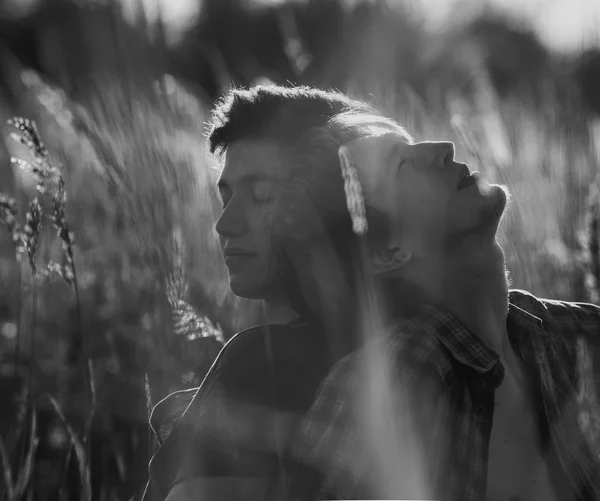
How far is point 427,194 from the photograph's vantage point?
1.59m

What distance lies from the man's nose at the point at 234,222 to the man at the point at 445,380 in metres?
0.24

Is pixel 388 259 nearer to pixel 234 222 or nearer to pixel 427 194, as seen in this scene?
pixel 427 194

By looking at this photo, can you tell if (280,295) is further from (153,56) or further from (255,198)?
(153,56)

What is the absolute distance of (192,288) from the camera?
9.46ft

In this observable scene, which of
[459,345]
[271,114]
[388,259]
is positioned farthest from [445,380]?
[271,114]

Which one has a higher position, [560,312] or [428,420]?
[560,312]

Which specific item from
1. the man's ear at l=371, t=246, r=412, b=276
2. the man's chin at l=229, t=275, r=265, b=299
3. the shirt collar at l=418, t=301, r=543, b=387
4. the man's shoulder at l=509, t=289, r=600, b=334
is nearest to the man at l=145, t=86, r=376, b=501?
the man's chin at l=229, t=275, r=265, b=299

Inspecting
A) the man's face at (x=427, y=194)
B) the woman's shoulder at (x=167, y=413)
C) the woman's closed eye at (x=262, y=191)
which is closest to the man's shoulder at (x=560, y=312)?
the man's face at (x=427, y=194)

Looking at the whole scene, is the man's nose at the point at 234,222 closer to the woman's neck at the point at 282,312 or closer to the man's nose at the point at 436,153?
the woman's neck at the point at 282,312

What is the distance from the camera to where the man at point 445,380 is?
1371 millimetres

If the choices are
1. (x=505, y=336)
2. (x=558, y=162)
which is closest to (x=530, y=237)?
(x=558, y=162)

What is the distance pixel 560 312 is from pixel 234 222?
26.6 inches

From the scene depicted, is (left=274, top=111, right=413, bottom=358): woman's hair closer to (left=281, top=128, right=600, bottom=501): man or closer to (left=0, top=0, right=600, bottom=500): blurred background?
(left=281, top=128, right=600, bottom=501): man

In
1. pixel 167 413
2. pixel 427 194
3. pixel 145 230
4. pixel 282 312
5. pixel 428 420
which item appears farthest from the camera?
pixel 145 230
